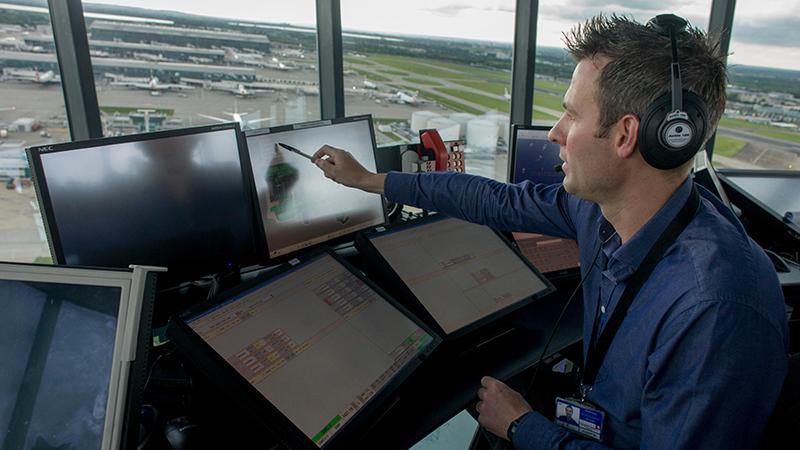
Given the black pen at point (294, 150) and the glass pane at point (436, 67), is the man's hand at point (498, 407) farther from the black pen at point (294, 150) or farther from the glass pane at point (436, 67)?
the glass pane at point (436, 67)

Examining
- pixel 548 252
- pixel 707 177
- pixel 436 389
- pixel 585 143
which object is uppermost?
pixel 585 143

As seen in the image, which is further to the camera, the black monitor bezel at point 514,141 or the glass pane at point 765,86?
the glass pane at point 765,86

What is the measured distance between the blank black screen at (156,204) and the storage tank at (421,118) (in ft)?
6.00

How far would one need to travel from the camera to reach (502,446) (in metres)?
1.28

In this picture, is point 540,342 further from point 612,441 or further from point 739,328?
point 739,328

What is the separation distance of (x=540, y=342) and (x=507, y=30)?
98.3 inches

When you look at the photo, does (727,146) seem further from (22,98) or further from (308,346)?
(22,98)

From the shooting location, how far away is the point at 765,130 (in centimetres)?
381

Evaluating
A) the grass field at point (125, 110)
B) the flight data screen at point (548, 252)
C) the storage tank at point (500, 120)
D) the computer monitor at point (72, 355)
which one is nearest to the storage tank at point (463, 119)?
the storage tank at point (500, 120)

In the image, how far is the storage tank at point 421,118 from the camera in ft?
10.3

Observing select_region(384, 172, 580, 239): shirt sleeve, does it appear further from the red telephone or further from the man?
the red telephone

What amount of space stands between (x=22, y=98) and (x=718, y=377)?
8.45 feet

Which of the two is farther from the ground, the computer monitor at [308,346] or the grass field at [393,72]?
the grass field at [393,72]

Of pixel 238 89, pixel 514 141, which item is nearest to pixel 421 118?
pixel 238 89
